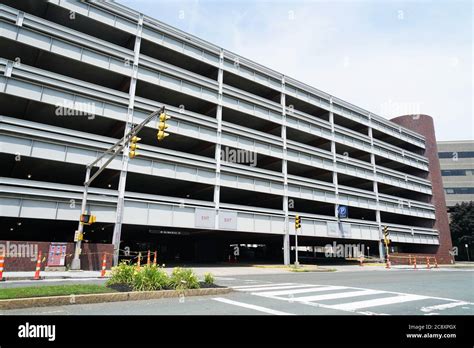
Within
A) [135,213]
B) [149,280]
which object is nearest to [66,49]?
[135,213]

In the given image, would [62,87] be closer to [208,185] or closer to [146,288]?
[208,185]

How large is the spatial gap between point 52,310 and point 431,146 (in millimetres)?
63920

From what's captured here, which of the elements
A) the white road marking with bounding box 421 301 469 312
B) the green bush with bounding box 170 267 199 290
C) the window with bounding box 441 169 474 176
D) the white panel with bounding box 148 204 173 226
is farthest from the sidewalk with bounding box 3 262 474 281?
the window with bounding box 441 169 474 176

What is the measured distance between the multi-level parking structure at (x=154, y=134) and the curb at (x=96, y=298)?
16.2 metres

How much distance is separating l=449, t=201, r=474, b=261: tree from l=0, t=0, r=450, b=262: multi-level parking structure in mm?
21703

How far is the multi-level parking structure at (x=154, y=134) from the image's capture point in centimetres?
2278

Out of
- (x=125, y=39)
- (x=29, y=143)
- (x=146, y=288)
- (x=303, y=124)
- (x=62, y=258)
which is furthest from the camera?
(x=303, y=124)

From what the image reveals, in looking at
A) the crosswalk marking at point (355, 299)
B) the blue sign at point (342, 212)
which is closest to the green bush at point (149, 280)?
the crosswalk marking at point (355, 299)

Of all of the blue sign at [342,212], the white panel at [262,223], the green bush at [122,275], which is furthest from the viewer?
the blue sign at [342,212]

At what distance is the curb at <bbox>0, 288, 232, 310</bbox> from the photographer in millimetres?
7398

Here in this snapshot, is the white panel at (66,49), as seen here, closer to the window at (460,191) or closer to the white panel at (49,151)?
the white panel at (49,151)

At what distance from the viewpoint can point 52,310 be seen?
737 cm

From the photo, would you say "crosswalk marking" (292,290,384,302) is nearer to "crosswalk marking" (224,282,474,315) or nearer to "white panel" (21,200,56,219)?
"crosswalk marking" (224,282,474,315)
